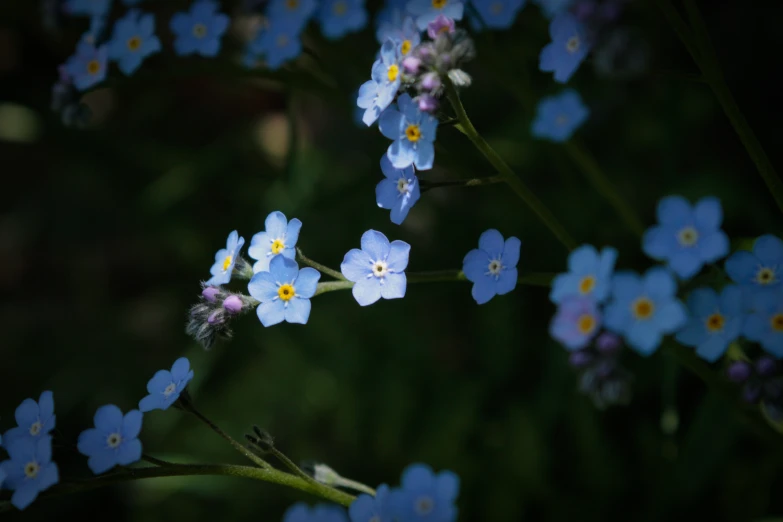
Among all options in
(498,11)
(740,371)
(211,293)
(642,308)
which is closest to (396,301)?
(498,11)

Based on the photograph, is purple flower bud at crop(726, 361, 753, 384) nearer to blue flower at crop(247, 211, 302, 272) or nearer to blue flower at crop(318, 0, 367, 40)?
blue flower at crop(247, 211, 302, 272)

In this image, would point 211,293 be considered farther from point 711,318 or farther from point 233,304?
point 711,318

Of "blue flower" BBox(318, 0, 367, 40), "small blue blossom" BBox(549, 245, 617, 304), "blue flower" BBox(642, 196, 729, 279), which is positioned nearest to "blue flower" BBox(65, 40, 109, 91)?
"blue flower" BBox(318, 0, 367, 40)

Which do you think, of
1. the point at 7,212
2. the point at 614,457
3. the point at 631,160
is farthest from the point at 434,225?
the point at 7,212

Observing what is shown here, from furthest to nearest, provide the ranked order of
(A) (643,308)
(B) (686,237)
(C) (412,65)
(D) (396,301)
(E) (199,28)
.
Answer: (D) (396,301) < (E) (199,28) < (C) (412,65) < (B) (686,237) < (A) (643,308)

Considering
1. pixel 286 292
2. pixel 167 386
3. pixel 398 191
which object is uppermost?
pixel 398 191

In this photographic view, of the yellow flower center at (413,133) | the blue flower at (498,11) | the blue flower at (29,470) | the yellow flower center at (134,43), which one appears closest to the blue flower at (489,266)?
the yellow flower center at (413,133)

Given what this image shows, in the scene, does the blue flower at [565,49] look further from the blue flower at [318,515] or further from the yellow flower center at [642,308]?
the blue flower at [318,515]
